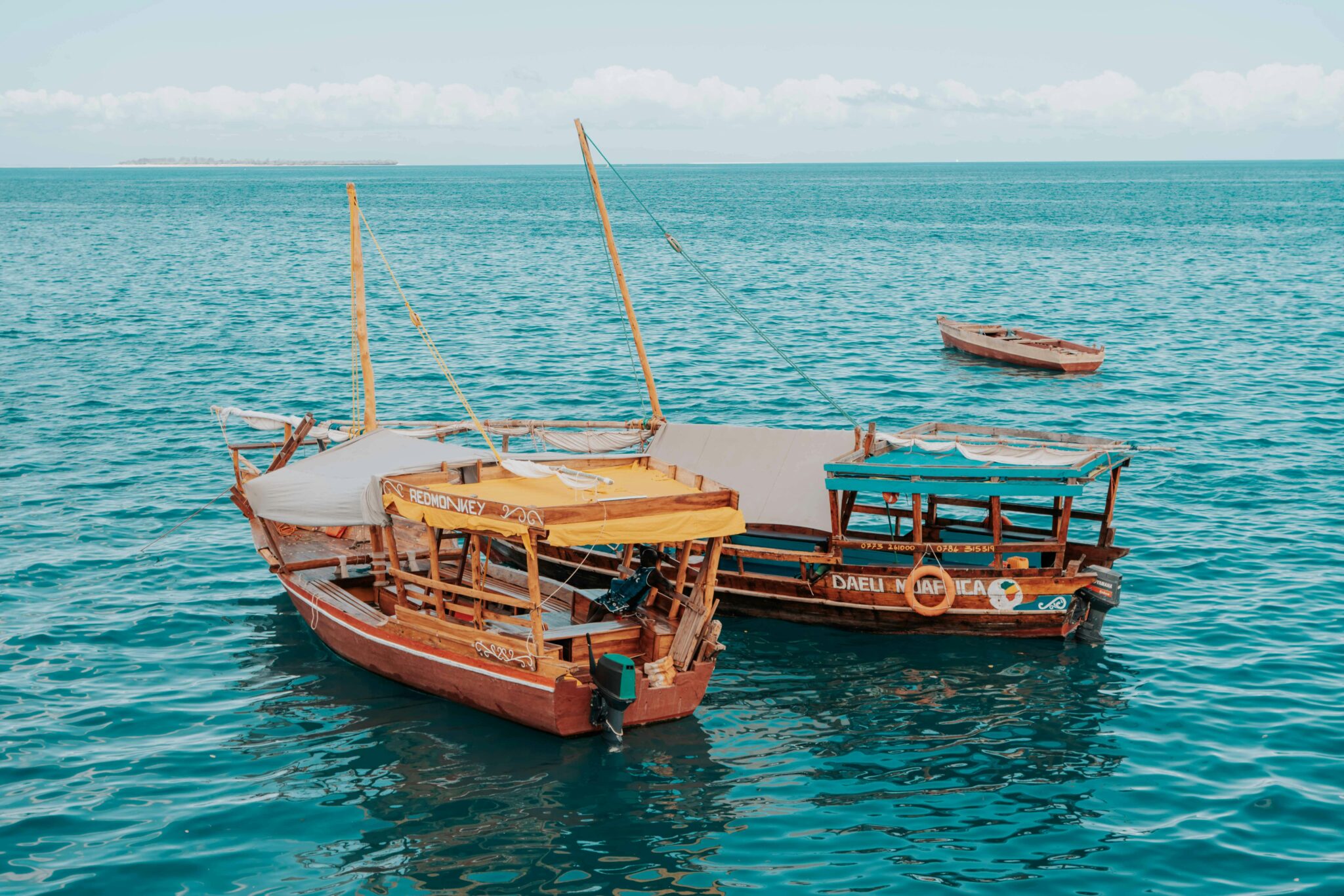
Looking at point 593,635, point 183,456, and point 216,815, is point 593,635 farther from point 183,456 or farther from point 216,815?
point 183,456

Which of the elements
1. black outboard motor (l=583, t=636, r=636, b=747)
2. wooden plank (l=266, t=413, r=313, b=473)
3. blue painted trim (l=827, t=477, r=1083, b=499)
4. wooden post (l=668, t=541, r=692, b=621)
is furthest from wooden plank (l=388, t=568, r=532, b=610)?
blue painted trim (l=827, t=477, r=1083, b=499)

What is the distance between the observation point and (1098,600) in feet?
65.3

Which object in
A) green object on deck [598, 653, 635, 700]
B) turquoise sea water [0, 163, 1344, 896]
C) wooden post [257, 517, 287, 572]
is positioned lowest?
turquoise sea water [0, 163, 1344, 896]

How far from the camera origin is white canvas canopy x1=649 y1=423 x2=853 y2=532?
2152 cm

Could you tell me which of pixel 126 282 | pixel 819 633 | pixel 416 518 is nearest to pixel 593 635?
pixel 416 518

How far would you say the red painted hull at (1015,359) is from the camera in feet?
144

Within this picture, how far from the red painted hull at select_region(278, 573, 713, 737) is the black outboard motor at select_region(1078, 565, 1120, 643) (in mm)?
7194

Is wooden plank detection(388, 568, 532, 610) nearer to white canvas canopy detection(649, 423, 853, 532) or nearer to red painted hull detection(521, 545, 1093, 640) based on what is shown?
red painted hull detection(521, 545, 1093, 640)

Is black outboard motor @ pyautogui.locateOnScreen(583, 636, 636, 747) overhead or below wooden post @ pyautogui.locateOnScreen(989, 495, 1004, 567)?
below

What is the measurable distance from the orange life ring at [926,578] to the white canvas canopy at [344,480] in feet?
25.0

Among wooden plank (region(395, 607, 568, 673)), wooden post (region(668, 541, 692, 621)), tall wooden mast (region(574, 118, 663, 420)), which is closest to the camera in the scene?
wooden plank (region(395, 607, 568, 673))

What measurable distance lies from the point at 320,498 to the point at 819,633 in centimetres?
885

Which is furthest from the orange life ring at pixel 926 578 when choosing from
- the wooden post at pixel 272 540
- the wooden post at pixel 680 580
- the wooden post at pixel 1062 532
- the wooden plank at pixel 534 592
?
the wooden post at pixel 272 540

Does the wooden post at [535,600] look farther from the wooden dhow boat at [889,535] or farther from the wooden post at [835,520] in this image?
the wooden post at [835,520]
